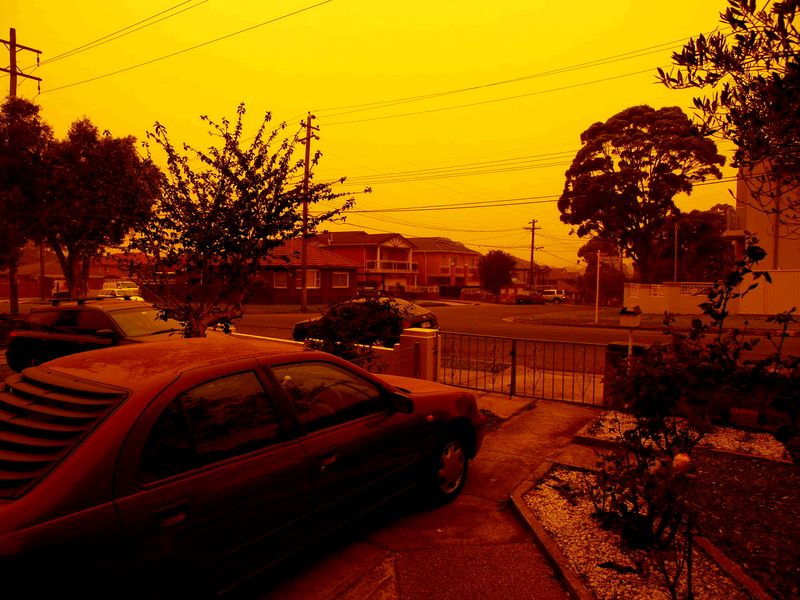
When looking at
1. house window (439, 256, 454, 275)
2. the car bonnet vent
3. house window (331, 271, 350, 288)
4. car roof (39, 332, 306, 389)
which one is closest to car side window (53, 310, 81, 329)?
car roof (39, 332, 306, 389)

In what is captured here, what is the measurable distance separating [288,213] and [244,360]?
3.64 metres

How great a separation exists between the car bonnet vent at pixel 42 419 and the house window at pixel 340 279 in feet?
148

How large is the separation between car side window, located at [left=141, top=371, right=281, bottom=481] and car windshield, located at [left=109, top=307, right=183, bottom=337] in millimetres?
6714

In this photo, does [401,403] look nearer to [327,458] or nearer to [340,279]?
[327,458]

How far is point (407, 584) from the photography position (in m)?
3.58

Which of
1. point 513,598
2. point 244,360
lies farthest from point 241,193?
point 513,598

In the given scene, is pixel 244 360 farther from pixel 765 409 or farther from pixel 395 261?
pixel 395 261

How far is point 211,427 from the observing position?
3070mm

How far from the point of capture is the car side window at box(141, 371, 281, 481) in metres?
2.77

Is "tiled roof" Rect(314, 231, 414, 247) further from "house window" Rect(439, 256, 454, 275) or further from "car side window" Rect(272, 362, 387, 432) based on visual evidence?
"car side window" Rect(272, 362, 387, 432)

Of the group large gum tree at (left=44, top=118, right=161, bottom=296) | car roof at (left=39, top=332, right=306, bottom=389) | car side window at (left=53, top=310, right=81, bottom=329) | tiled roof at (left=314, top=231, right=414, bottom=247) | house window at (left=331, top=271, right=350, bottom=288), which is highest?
tiled roof at (left=314, top=231, right=414, bottom=247)

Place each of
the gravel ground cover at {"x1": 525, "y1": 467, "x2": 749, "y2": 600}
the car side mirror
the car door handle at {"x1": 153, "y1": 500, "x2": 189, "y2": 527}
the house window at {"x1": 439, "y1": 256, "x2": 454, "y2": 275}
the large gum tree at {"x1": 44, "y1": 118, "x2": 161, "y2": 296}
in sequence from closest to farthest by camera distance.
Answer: the car door handle at {"x1": 153, "y1": 500, "x2": 189, "y2": 527} → the gravel ground cover at {"x1": 525, "y1": 467, "x2": 749, "y2": 600} → the car side mirror → the large gum tree at {"x1": 44, "y1": 118, "x2": 161, "y2": 296} → the house window at {"x1": 439, "y1": 256, "x2": 454, "y2": 275}

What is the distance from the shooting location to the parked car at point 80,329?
9500mm

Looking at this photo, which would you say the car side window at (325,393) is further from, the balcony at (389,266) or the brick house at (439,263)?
the brick house at (439,263)
